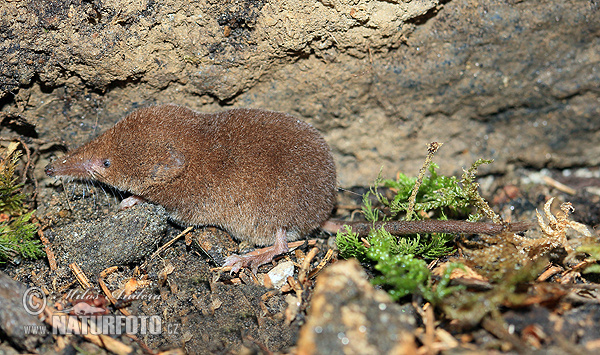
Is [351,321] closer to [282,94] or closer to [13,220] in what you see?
[282,94]

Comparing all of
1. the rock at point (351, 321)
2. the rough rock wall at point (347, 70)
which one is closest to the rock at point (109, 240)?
the rough rock wall at point (347, 70)

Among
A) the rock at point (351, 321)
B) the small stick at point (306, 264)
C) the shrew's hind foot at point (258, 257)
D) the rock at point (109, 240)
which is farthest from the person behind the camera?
the shrew's hind foot at point (258, 257)

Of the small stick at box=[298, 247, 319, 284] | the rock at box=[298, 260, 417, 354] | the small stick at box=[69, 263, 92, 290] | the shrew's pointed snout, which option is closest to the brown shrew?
the shrew's pointed snout

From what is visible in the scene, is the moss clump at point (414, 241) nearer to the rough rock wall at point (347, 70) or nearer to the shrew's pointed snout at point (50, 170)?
the rough rock wall at point (347, 70)

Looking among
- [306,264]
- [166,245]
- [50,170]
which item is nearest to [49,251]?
[50,170]

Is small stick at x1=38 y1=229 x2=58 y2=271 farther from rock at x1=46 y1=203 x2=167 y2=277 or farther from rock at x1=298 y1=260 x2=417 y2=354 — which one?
rock at x1=298 y1=260 x2=417 y2=354

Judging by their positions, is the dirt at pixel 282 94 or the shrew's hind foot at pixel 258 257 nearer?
the dirt at pixel 282 94
